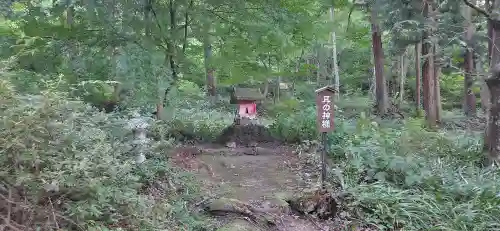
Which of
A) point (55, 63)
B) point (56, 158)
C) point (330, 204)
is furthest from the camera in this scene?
point (55, 63)

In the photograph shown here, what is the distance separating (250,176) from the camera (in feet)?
22.9

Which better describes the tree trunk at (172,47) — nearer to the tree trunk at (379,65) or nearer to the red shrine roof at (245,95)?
the red shrine roof at (245,95)

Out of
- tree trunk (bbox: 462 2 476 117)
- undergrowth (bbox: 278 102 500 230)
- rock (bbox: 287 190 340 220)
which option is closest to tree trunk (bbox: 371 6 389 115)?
tree trunk (bbox: 462 2 476 117)

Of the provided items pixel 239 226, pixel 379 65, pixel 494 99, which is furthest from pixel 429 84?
pixel 239 226

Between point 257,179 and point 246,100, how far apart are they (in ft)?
10.8

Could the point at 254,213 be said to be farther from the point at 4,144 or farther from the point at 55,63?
the point at 55,63

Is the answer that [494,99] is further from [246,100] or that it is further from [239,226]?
[246,100]

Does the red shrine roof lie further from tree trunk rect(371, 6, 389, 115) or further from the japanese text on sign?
tree trunk rect(371, 6, 389, 115)

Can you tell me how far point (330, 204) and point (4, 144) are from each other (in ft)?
12.4

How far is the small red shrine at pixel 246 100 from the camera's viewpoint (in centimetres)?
975

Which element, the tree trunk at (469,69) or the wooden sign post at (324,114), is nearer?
the wooden sign post at (324,114)

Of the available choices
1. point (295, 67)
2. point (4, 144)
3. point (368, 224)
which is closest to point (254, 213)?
point (368, 224)

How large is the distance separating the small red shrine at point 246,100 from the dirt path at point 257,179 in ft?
3.59

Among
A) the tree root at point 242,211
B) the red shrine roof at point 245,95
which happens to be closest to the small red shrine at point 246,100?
the red shrine roof at point 245,95
